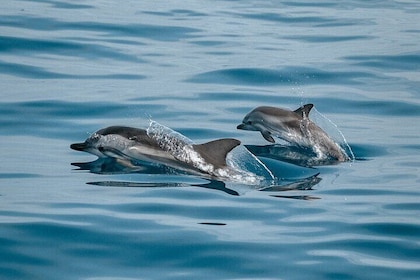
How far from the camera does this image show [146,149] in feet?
38.1

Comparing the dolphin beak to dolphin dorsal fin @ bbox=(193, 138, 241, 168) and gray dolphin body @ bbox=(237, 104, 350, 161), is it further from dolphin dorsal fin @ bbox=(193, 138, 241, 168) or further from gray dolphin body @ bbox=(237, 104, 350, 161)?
gray dolphin body @ bbox=(237, 104, 350, 161)

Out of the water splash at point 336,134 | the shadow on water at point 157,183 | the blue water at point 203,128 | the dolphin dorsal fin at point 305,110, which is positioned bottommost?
the water splash at point 336,134

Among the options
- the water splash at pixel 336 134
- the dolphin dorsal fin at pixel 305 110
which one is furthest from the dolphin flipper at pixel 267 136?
the water splash at pixel 336 134

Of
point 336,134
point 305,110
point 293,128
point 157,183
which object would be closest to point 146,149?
point 157,183

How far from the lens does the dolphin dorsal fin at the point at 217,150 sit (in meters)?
11.2

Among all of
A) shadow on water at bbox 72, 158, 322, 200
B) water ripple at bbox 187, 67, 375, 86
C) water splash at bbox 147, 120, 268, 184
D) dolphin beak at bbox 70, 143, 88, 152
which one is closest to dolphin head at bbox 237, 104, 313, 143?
water splash at bbox 147, 120, 268, 184

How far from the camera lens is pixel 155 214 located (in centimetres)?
950

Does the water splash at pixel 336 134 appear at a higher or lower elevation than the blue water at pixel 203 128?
lower

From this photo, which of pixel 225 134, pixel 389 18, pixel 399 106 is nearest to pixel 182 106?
pixel 225 134

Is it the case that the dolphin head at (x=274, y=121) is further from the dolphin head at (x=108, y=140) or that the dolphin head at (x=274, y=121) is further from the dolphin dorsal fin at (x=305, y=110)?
the dolphin head at (x=108, y=140)

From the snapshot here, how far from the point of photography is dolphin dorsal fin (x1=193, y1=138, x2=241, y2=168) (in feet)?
36.7

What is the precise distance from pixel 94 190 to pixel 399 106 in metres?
6.03

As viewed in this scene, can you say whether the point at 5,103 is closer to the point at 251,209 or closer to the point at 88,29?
the point at 251,209

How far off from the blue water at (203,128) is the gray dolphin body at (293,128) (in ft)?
0.73
